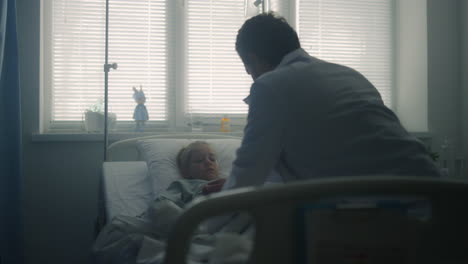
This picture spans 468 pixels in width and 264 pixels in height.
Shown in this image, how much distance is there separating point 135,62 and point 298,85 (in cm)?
212

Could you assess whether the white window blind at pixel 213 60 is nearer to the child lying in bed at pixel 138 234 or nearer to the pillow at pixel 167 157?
the pillow at pixel 167 157

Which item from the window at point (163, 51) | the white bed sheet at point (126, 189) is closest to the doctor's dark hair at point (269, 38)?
the white bed sheet at point (126, 189)

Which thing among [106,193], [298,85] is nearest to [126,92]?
[106,193]

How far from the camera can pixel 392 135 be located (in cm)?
110

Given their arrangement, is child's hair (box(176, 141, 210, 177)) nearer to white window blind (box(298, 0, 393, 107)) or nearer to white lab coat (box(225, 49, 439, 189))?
white lab coat (box(225, 49, 439, 189))

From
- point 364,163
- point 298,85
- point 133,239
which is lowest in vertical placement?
point 133,239

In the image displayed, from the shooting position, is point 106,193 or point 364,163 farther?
point 106,193

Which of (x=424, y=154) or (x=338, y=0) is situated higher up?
(x=338, y=0)

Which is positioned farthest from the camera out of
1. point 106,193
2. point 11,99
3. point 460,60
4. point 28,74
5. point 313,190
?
point 460,60

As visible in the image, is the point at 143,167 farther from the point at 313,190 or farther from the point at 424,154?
the point at 313,190

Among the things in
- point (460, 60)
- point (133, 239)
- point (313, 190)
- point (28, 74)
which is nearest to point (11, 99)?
point (28, 74)

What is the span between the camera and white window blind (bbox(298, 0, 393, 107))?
11.1 feet

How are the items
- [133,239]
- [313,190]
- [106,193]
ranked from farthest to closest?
[106,193], [133,239], [313,190]

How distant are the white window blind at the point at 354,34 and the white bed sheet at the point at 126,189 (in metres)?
1.77
